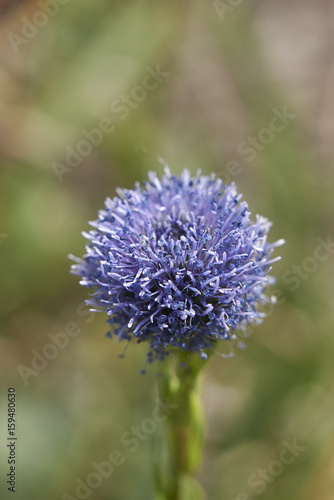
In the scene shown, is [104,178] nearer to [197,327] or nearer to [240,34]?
[240,34]

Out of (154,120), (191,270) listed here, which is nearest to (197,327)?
(191,270)

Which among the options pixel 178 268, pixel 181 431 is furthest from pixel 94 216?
pixel 178 268

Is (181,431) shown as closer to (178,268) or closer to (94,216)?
(178,268)

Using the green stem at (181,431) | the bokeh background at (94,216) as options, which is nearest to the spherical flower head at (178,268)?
the green stem at (181,431)

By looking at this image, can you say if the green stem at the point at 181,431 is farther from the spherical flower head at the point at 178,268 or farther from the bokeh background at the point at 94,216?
the bokeh background at the point at 94,216

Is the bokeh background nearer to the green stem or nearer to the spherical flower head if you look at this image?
the green stem

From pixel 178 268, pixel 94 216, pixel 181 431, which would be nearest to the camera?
pixel 178 268

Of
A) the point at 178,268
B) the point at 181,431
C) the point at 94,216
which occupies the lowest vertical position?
the point at 181,431
